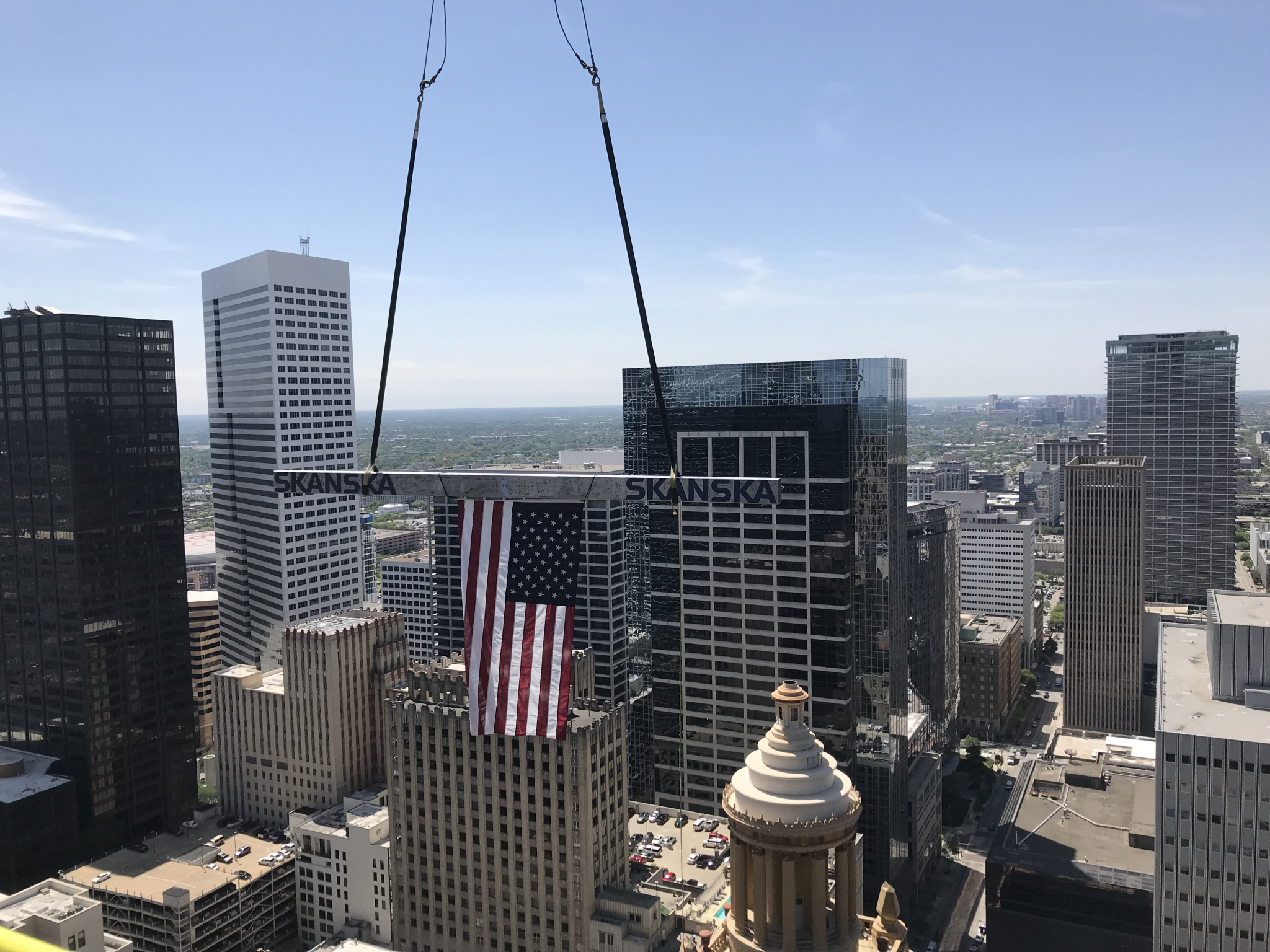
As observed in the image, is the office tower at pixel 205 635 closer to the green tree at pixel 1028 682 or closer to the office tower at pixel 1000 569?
the green tree at pixel 1028 682

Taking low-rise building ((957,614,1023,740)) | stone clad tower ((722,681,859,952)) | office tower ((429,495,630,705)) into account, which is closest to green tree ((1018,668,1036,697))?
low-rise building ((957,614,1023,740))

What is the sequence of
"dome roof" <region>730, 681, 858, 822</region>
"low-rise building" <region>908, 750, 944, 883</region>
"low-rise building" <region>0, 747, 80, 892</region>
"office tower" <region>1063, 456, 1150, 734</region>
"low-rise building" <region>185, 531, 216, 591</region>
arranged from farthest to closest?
"low-rise building" <region>185, 531, 216, 591</region>
"office tower" <region>1063, 456, 1150, 734</region>
"low-rise building" <region>908, 750, 944, 883</region>
"low-rise building" <region>0, 747, 80, 892</region>
"dome roof" <region>730, 681, 858, 822</region>

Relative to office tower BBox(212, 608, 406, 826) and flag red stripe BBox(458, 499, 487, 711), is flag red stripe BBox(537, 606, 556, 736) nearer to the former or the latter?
flag red stripe BBox(458, 499, 487, 711)

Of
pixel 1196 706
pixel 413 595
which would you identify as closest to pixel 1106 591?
pixel 1196 706

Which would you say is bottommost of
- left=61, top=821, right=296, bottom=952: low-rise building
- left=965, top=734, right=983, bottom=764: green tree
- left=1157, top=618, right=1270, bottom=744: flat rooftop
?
left=965, top=734, right=983, bottom=764: green tree

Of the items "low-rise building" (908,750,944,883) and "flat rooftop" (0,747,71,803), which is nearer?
"flat rooftop" (0,747,71,803)

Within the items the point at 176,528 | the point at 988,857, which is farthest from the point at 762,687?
the point at 176,528

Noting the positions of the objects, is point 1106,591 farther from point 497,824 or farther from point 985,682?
point 497,824
